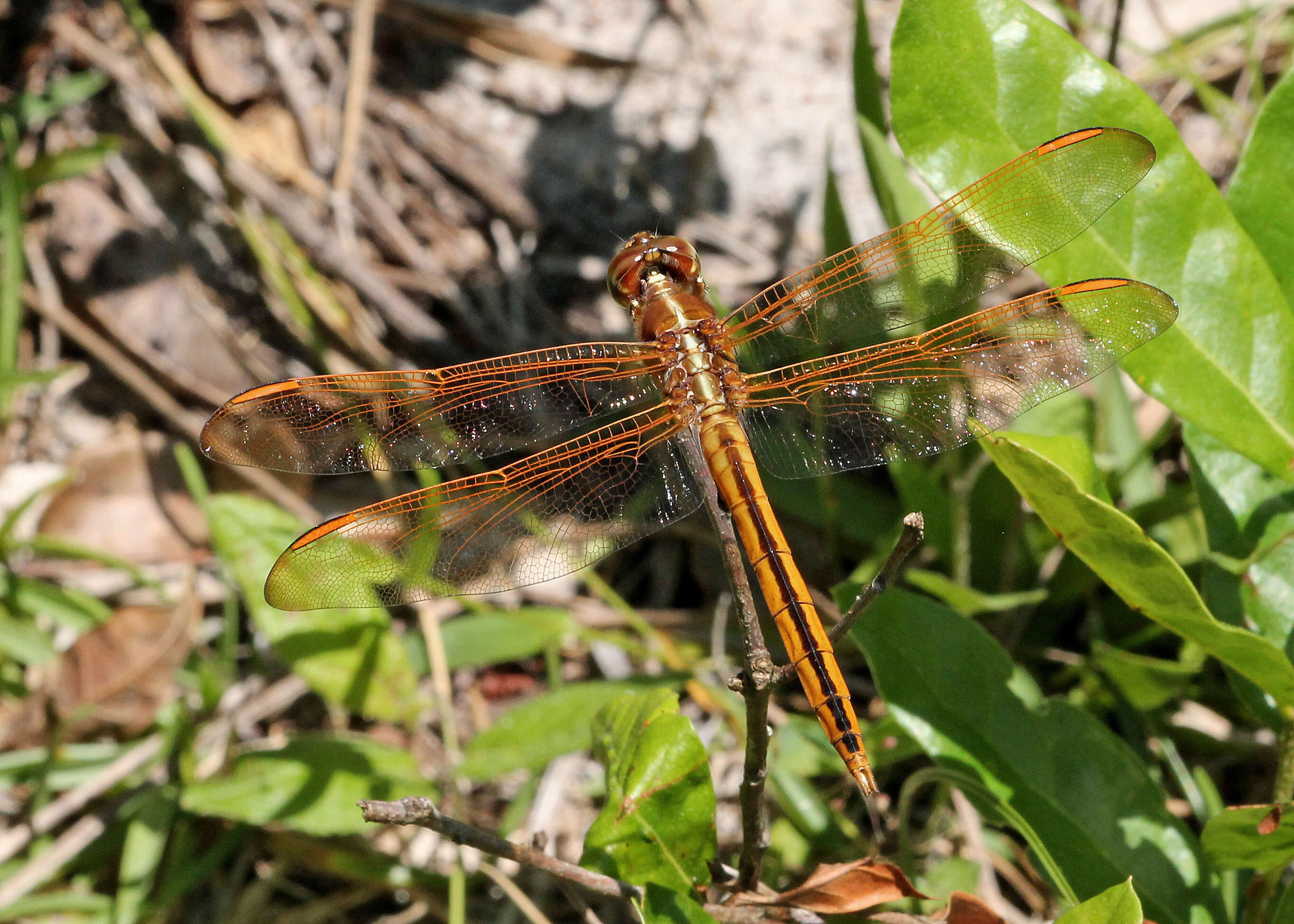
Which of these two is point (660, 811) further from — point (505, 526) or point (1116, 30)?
point (1116, 30)

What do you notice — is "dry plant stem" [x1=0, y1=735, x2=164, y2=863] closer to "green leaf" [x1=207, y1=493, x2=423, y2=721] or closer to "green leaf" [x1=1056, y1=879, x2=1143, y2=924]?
"green leaf" [x1=207, y1=493, x2=423, y2=721]

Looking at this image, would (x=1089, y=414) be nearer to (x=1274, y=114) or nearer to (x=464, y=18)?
(x=1274, y=114)

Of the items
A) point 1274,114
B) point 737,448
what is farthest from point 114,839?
point 1274,114

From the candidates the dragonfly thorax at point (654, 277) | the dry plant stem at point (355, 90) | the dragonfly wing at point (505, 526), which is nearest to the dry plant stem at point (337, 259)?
the dry plant stem at point (355, 90)

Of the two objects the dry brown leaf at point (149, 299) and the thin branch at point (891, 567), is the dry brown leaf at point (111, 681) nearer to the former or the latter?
the dry brown leaf at point (149, 299)

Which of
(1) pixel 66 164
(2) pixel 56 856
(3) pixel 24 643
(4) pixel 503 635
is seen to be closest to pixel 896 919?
(4) pixel 503 635
